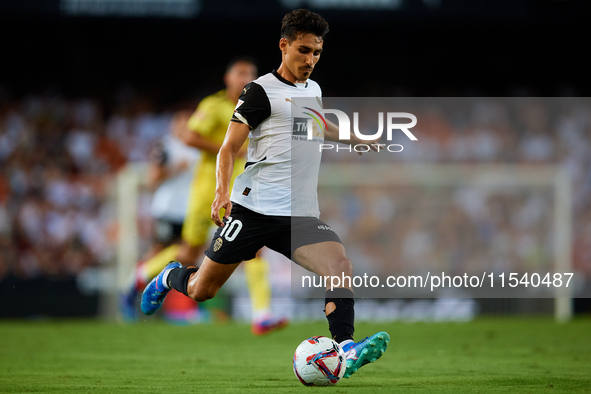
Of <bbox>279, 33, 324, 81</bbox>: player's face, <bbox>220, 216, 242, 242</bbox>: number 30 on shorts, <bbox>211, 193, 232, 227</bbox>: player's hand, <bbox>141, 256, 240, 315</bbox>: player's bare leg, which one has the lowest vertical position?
Result: <bbox>141, 256, 240, 315</bbox>: player's bare leg

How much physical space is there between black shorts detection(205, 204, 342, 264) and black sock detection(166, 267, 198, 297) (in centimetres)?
60

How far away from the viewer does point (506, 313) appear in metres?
12.4

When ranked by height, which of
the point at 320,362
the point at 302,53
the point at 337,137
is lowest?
the point at 320,362

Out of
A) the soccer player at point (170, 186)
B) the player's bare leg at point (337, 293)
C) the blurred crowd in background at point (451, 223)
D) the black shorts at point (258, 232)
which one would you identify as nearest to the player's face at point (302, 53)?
the black shorts at point (258, 232)

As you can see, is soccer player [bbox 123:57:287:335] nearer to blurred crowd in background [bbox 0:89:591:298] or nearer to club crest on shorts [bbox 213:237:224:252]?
club crest on shorts [bbox 213:237:224:252]

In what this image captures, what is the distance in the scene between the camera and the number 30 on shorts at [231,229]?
5.03m

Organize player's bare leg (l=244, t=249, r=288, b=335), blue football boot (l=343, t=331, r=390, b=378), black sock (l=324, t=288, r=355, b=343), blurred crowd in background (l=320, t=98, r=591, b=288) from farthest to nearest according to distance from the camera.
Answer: blurred crowd in background (l=320, t=98, r=591, b=288)
player's bare leg (l=244, t=249, r=288, b=335)
black sock (l=324, t=288, r=355, b=343)
blue football boot (l=343, t=331, r=390, b=378)

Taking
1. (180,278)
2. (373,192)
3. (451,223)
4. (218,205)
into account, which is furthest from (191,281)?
(451,223)

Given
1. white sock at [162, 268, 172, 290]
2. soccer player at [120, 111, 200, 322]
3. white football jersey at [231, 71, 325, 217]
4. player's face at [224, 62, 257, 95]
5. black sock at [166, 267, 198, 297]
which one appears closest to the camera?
white football jersey at [231, 71, 325, 217]

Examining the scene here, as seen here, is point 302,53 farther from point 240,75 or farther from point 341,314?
point 240,75

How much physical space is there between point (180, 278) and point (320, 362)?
146 centimetres

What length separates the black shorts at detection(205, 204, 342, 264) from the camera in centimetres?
502

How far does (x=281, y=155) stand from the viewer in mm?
5066

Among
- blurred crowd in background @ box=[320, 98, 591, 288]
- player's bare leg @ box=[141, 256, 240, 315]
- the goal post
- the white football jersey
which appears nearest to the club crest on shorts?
player's bare leg @ box=[141, 256, 240, 315]
